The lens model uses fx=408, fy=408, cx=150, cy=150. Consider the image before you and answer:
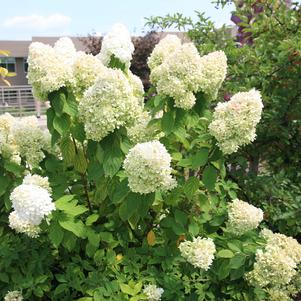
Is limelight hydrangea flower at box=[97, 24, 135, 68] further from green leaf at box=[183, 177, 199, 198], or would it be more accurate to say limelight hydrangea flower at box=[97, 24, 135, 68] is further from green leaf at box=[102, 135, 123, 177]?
green leaf at box=[183, 177, 199, 198]

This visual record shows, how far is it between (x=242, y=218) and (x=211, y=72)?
0.81 metres

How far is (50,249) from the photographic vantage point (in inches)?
95.9

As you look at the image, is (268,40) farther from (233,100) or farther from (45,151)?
(45,151)

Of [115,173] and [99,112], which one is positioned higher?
[99,112]

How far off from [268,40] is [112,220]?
2.07 m

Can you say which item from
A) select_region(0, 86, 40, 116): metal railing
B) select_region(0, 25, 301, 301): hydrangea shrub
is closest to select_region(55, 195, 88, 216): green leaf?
select_region(0, 25, 301, 301): hydrangea shrub

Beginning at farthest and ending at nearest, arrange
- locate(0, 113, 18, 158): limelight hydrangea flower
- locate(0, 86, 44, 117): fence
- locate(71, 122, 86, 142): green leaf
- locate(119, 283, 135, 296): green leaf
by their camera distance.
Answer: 1. locate(0, 86, 44, 117): fence
2. locate(0, 113, 18, 158): limelight hydrangea flower
3. locate(71, 122, 86, 142): green leaf
4. locate(119, 283, 135, 296): green leaf

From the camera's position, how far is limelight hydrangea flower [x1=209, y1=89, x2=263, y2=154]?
1933mm

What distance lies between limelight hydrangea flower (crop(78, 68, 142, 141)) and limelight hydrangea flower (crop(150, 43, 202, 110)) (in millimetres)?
224

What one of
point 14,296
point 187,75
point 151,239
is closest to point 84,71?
point 187,75

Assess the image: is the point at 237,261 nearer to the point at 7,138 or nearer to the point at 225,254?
the point at 225,254

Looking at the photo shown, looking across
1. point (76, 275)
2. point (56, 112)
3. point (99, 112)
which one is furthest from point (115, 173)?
point (76, 275)

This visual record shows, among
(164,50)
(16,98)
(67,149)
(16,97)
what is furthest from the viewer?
(16,98)

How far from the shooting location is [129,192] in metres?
2.04
